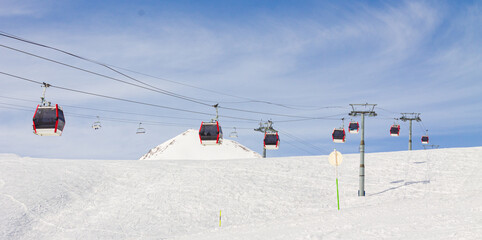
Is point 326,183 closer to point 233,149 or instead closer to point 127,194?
point 127,194

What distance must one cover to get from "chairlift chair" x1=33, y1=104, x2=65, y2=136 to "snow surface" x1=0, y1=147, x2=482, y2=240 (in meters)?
7.32

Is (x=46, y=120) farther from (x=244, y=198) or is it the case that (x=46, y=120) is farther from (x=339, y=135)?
(x=339, y=135)

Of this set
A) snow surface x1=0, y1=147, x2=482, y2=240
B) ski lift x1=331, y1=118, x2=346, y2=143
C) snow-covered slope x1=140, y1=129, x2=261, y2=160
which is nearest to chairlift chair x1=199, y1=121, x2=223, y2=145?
snow surface x1=0, y1=147, x2=482, y2=240

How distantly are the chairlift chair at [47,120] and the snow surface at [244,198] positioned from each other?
7318 millimetres

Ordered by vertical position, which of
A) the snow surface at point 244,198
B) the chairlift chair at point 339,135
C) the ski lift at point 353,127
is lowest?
the snow surface at point 244,198

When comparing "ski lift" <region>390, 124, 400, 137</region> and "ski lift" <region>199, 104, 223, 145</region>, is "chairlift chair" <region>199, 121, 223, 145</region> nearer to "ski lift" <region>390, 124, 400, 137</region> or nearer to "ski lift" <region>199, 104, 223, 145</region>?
"ski lift" <region>199, 104, 223, 145</region>

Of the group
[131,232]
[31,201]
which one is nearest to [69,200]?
[31,201]

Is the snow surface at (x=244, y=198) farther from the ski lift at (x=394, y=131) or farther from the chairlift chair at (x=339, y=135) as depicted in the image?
the ski lift at (x=394, y=131)

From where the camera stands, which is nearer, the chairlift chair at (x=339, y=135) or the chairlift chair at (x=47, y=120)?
the chairlift chair at (x=47, y=120)

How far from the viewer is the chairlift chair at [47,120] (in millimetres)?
19312

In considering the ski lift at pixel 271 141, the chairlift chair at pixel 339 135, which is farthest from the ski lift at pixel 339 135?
the ski lift at pixel 271 141

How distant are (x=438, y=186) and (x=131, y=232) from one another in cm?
2132

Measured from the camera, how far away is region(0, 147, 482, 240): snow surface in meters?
16.8

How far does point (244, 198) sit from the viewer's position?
30938 millimetres
